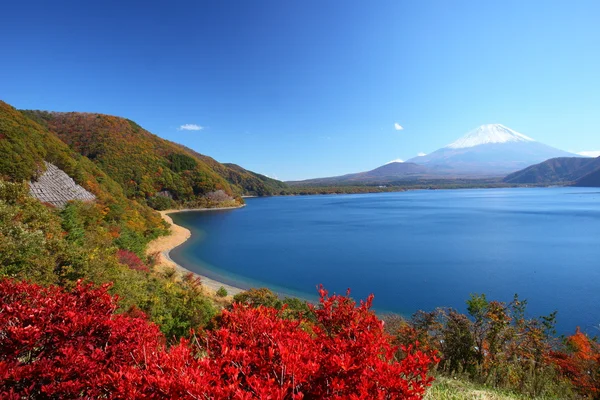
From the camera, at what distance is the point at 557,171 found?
15050 centimetres

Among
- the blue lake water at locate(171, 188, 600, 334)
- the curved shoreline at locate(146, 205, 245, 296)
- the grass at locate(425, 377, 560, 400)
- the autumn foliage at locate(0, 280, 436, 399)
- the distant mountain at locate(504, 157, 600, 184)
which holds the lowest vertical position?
the blue lake water at locate(171, 188, 600, 334)

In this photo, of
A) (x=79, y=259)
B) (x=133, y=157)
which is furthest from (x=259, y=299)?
(x=133, y=157)

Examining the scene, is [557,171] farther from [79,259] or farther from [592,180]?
[79,259]

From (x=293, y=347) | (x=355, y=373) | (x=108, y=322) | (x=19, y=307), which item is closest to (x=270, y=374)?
(x=293, y=347)

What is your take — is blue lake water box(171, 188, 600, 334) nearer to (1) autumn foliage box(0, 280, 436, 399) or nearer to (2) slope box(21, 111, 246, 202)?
(1) autumn foliage box(0, 280, 436, 399)

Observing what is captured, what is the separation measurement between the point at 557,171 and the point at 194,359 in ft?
651

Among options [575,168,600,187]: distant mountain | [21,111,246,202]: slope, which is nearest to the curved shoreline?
[21,111,246,202]: slope

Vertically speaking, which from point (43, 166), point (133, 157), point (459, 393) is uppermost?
point (133, 157)

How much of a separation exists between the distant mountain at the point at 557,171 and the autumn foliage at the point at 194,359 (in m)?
182

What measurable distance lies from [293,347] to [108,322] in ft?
4.73

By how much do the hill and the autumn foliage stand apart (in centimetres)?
5845

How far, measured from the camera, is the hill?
57500 mm

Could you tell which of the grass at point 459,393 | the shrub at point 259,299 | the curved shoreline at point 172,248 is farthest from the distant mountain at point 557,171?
the grass at point 459,393

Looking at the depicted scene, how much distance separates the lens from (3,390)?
1.85m
